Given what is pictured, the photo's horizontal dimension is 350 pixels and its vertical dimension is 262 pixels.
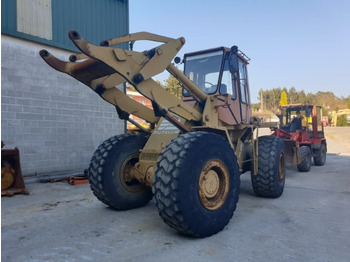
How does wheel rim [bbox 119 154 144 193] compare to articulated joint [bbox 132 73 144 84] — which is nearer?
articulated joint [bbox 132 73 144 84]

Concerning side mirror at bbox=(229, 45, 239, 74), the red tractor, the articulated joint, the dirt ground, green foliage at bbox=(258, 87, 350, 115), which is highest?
green foliage at bbox=(258, 87, 350, 115)

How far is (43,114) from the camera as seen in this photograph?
837 centimetres

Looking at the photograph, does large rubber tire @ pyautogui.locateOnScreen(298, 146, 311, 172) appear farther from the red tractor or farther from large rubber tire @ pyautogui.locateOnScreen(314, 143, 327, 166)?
large rubber tire @ pyautogui.locateOnScreen(314, 143, 327, 166)

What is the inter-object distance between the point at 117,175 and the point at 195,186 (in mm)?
1722

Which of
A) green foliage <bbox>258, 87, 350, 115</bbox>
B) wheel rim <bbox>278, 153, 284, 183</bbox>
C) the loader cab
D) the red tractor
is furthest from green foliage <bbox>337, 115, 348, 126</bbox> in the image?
the loader cab

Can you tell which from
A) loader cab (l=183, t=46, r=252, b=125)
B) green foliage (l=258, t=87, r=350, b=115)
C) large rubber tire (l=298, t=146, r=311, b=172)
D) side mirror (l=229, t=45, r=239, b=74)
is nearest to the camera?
side mirror (l=229, t=45, r=239, b=74)

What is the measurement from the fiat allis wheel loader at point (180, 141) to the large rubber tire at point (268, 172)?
19 millimetres

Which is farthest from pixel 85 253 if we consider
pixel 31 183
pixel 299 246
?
pixel 31 183

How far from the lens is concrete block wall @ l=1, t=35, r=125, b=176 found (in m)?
7.73

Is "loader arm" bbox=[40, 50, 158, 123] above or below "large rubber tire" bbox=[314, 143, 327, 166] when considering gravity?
above

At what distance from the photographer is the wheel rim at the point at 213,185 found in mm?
3857

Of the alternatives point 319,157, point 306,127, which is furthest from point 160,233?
point 319,157

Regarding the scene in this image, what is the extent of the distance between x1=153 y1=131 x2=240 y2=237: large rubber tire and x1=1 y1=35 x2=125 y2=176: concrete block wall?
5.72 meters

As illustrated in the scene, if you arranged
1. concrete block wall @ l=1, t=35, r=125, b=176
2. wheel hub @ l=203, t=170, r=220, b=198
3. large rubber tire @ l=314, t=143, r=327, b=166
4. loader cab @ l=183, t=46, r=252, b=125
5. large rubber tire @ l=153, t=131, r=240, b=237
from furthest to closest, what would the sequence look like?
large rubber tire @ l=314, t=143, r=327, b=166
concrete block wall @ l=1, t=35, r=125, b=176
loader cab @ l=183, t=46, r=252, b=125
wheel hub @ l=203, t=170, r=220, b=198
large rubber tire @ l=153, t=131, r=240, b=237
